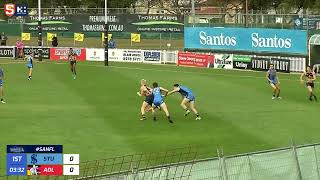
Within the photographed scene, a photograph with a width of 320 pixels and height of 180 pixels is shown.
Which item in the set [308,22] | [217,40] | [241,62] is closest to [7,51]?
[217,40]

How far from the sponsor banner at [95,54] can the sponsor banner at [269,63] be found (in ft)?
48.0

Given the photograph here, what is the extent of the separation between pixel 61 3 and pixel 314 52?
68.7 m

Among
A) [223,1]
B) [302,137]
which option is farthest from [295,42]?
[223,1]

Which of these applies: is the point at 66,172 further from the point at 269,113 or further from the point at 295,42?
the point at 295,42

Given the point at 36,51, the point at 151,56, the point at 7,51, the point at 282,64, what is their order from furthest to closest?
the point at 7,51 < the point at 36,51 < the point at 151,56 < the point at 282,64

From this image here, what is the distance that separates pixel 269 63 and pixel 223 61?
4520 mm

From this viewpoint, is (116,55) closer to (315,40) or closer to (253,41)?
(253,41)

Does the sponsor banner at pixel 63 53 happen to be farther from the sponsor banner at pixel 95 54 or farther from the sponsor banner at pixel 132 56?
the sponsor banner at pixel 132 56

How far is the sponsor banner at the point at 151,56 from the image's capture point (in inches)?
2114

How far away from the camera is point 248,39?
51.2m

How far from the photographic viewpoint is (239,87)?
36031 mm

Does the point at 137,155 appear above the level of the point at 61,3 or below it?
below

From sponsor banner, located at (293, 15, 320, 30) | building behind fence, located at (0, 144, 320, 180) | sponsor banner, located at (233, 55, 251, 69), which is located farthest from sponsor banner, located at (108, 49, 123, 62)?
building behind fence, located at (0, 144, 320, 180)

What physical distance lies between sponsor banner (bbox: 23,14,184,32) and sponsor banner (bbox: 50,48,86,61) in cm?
1528
